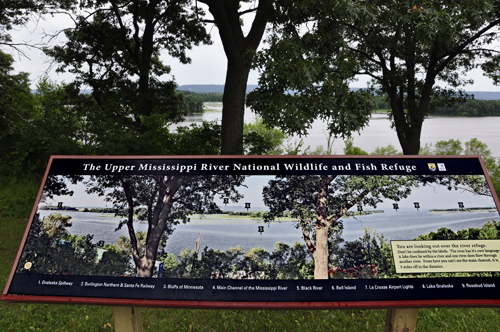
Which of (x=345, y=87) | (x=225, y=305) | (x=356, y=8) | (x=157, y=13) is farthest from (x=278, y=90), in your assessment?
(x=157, y=13)

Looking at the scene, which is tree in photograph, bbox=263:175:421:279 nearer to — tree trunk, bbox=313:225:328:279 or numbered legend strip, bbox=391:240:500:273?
tree trunk, bbox=313:225:328:279

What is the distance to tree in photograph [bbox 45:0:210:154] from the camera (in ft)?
38.5

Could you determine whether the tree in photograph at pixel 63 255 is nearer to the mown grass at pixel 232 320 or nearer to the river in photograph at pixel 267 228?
the river in photograph at pixel 267 228

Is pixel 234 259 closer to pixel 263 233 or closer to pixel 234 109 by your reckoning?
pixel 263 233

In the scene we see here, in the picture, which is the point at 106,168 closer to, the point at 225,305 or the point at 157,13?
the point at 225,305

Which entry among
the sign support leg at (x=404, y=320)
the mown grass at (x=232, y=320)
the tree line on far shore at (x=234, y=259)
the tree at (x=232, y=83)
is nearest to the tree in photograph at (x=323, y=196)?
the tree line on far shore at (x=234, y=259)

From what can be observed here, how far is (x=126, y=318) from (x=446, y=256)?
2.70 m

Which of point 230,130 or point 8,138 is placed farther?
point 8,138

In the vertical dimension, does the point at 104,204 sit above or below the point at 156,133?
below

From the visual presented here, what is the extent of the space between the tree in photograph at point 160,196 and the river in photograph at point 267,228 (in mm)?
83

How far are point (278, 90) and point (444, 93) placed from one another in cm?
1030

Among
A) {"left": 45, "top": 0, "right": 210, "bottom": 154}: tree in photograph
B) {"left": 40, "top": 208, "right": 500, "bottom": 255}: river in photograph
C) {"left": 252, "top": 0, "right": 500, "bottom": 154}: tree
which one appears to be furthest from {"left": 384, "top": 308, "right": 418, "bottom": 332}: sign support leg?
{"left": 45, "top": 0, "right": 210, "bottom": 154}: tree in photograph

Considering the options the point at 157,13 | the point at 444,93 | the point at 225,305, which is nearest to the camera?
the point at 225,305

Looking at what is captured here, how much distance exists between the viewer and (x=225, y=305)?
2.46 meters
